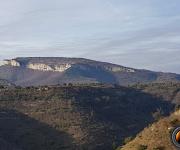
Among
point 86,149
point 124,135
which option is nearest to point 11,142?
point 86,149

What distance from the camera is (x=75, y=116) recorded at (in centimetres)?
9325

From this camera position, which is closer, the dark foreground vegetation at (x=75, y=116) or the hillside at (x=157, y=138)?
the hillside at (x=157, y=138)

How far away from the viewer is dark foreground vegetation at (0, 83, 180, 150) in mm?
78312

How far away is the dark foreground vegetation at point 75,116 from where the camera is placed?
78.3 metres

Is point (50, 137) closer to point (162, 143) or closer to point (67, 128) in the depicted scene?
point (67, 128)

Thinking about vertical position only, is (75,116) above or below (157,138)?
below

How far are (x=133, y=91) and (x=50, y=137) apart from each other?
6043cm

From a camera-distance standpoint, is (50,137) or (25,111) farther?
(25,111)

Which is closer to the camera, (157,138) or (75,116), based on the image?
(157,138)

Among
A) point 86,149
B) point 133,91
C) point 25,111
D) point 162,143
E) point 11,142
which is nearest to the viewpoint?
point 162,143

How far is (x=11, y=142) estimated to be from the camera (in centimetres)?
7812

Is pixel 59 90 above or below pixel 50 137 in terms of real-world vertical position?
above

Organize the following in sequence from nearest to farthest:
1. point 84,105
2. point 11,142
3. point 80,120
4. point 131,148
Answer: point 131,148, point 11,142, point 80,120, point 84,105

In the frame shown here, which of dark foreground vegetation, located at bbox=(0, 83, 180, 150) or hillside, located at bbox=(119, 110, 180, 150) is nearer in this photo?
hillside, located at bbox=(119, 110, 180, 150)
